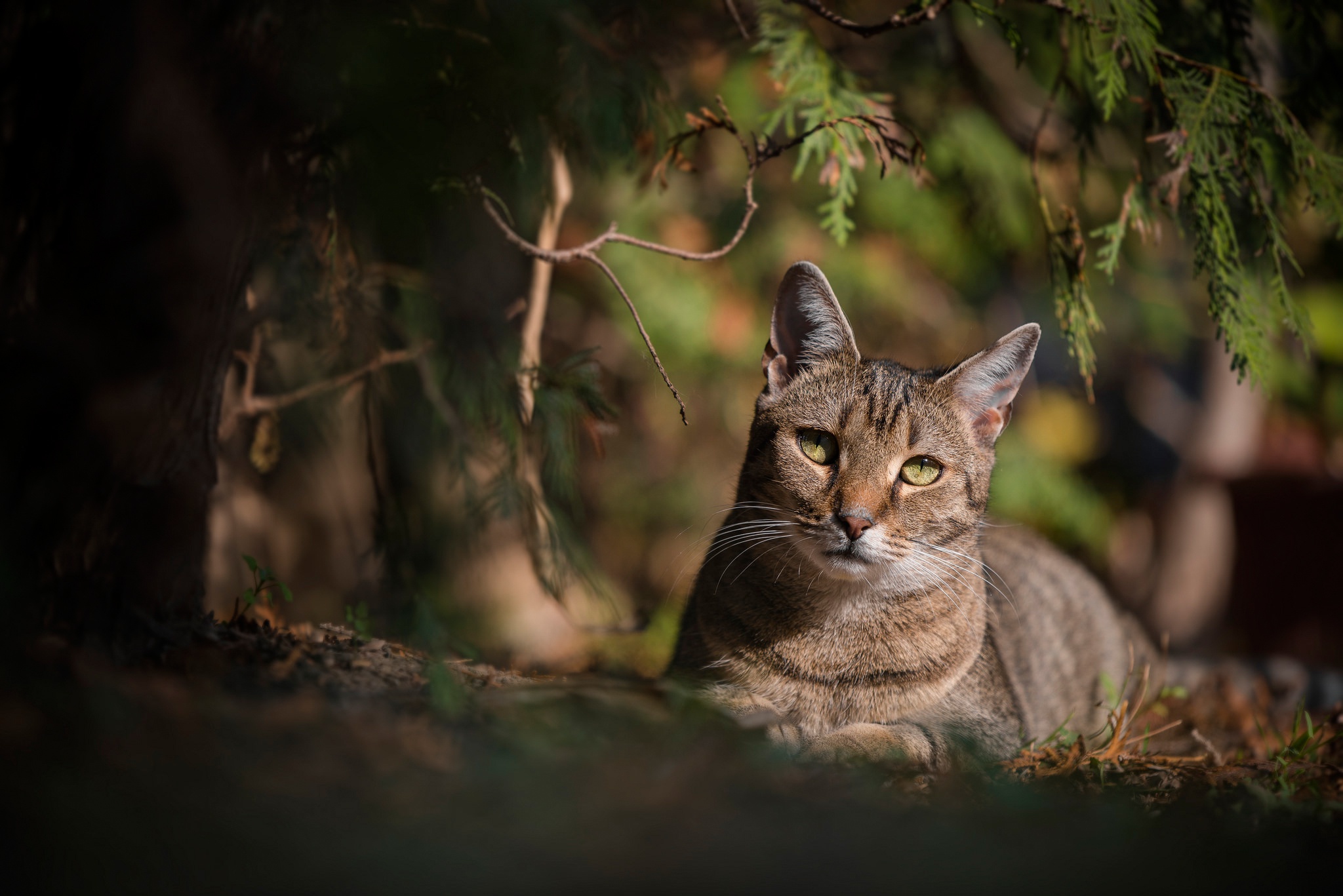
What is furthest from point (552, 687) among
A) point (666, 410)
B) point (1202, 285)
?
point (1202, 285)

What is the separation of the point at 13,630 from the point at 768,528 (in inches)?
72.0

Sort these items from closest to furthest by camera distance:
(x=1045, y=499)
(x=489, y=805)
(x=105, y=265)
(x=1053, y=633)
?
(x=489, y=805) < (x=105, y=265) < (x=1053, y=633) < (x=1045, y=499)

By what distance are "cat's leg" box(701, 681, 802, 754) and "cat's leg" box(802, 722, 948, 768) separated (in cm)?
5

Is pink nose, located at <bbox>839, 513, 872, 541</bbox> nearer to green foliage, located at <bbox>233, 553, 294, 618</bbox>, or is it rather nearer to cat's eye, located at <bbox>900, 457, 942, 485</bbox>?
cat's eye, located at <bbox>900, 457, 942, 485</bbox>

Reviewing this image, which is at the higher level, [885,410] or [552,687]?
[885,410]

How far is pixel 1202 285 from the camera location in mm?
5496

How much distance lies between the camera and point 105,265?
1774 mm

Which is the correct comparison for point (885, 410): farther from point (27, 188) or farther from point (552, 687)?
point (27, 188)

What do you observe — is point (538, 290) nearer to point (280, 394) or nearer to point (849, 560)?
point (280, 394)

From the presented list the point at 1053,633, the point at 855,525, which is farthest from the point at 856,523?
the point at 1053,633

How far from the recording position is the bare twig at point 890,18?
2.24 m

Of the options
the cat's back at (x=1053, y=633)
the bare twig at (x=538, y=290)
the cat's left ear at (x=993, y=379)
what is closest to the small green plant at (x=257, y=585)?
the bare twig at (x=538, y=290)

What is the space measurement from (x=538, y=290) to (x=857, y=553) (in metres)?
1.84

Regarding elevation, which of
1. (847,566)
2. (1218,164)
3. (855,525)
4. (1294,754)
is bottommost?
(1294,754)
